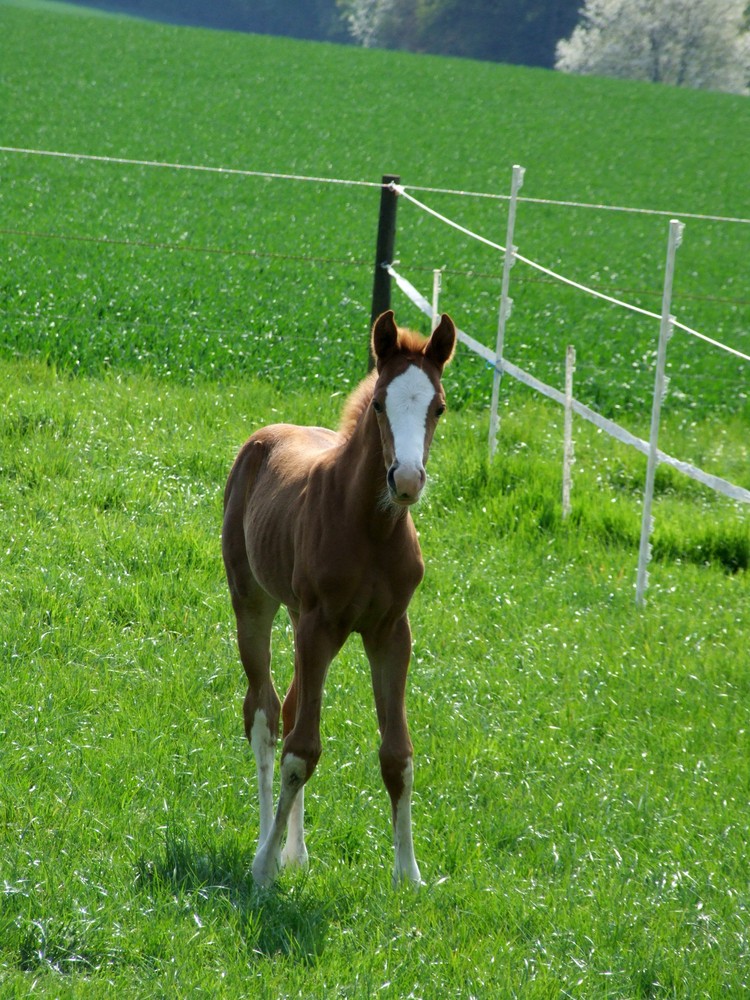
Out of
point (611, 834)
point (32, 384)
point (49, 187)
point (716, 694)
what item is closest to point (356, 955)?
point (611, 834)

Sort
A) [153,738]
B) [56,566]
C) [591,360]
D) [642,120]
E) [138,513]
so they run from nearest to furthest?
[153,738] < [56,566] < [138,513] < [591,360] < [642,120]

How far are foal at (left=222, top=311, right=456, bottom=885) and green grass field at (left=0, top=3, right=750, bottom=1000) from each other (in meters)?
0.20

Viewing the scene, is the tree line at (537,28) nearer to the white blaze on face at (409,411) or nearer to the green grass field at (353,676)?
the green grass field at (353,676)

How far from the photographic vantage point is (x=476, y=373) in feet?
37.9

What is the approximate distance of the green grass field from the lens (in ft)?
11.6

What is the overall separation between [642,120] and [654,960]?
40.6 m

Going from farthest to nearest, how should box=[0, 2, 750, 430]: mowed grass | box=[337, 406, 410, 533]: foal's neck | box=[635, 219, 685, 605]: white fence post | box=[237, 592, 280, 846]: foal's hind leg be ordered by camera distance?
1. box=[0, 2, 750, 430]: mowed grass
2. box=[635, 219, 685, 605]: white fence post
3. box=[237, 592, 280, 846]: foal's hind leg
4. box=[337, 406, 410, 533]: foal's neck

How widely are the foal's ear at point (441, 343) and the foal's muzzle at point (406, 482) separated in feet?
1.61

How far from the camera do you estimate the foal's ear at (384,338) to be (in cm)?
368

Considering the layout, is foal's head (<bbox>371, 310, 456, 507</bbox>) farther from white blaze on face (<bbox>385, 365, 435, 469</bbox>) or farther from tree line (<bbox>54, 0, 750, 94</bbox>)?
tree line (<bbox>54, 0, 750, 94</bbox>)

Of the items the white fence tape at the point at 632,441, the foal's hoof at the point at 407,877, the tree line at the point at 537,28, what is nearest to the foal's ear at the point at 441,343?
the foal's hoof at the point at 407,877

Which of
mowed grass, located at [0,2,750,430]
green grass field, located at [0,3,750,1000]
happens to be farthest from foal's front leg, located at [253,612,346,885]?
mowed grass, located at [0,2,750,430]

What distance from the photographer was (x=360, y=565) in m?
3.85

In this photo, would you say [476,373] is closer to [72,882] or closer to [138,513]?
[138,513]
